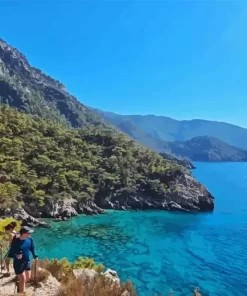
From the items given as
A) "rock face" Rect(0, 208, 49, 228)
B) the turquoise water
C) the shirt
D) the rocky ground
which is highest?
the shirt

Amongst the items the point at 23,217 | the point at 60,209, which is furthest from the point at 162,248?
the point at 23,217

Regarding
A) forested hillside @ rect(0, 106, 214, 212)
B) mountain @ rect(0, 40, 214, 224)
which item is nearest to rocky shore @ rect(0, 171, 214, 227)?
mountain @ rect(0, 40, 214, 224)

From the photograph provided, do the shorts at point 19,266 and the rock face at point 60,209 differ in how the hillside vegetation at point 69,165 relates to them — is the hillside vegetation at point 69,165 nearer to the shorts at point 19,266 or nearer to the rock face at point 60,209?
the rock face at point 60,209

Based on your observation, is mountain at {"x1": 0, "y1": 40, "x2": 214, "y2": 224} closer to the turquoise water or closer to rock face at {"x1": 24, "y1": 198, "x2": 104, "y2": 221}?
rock face at {"x1": 24, "y1": 198, "x2": 104, "y2": 221}

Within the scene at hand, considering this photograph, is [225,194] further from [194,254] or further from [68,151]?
[194,254]

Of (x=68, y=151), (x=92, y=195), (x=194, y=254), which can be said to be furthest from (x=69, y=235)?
(x=68, y=151)

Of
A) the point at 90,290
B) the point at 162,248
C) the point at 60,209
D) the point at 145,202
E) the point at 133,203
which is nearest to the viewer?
the point at 90,290

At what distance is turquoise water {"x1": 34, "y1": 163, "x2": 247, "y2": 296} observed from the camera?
92.3 feet

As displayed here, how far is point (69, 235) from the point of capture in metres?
40.4

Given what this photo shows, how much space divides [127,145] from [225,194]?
38035mm

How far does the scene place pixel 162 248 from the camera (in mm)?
39469

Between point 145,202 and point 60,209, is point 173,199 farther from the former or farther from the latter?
point 60,209

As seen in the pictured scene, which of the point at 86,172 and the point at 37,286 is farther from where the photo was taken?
the point at 86,172

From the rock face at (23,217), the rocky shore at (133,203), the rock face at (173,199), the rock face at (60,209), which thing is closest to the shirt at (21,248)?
the rock face at (23,217)
